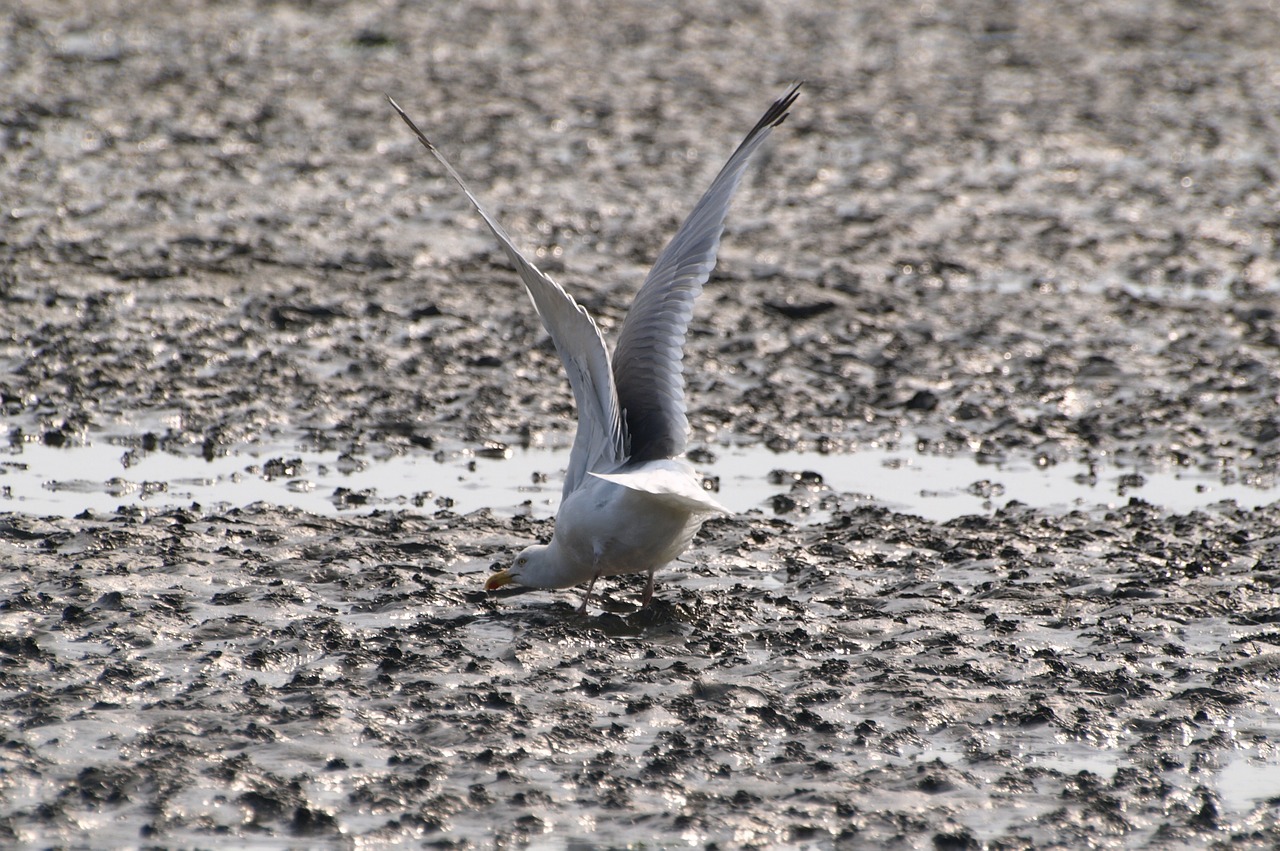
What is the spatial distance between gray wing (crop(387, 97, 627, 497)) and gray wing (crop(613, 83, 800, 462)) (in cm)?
16

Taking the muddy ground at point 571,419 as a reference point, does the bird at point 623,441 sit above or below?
above

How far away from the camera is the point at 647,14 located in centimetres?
2255

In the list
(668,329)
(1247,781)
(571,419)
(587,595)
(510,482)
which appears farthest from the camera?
(571,419)

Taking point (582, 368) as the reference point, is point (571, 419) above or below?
below

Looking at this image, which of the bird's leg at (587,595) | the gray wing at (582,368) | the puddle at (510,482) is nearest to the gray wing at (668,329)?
the gray wing at (582,368)

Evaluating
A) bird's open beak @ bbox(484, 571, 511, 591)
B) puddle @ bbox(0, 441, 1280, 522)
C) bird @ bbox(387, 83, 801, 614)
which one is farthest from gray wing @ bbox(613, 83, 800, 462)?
puddle @ bbox(0, 441, 1280, 522)

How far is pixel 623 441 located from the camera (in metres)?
Answer: 6.88

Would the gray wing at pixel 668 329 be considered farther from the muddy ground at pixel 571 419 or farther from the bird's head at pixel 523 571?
the muddy ground at pixel 571 419

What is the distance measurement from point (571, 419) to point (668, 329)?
7.34ft

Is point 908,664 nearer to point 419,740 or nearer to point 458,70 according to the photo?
point 419,740

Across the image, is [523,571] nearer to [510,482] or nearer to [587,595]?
[587,595]

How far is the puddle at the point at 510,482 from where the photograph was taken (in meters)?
7.97

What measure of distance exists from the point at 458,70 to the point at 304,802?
14717 mm

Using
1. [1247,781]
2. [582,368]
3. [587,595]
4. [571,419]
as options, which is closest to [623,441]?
[582,368]
